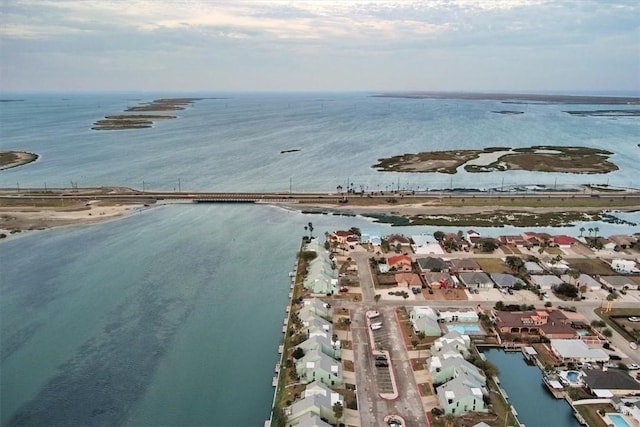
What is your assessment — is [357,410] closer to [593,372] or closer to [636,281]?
[593,372]

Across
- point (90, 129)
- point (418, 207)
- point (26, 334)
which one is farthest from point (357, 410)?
point (90, 129)

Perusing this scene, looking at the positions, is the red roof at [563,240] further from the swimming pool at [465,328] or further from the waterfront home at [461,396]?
the waterfront home at [461,396]

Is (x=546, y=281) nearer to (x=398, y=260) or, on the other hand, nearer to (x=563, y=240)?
(x=563, y=240)

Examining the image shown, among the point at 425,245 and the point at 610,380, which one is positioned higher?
the point at 425,245

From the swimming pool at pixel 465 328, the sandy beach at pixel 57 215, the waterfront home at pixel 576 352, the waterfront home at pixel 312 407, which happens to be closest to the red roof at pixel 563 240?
the waterfront home at pixel 576 352

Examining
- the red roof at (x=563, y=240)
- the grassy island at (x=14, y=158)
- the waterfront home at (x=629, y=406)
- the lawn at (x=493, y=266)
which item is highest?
the grassy island at (x=14, y=158)

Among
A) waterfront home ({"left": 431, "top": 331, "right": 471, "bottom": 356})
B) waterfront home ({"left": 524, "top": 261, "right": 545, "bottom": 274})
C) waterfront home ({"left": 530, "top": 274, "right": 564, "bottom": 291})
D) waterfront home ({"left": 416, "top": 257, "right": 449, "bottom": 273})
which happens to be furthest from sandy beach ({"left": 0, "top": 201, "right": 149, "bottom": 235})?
waterfront home ({"left": 530, "top": 274, "right": 564, "bottom": 291})

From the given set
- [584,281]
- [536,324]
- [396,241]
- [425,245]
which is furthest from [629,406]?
[396,241]
